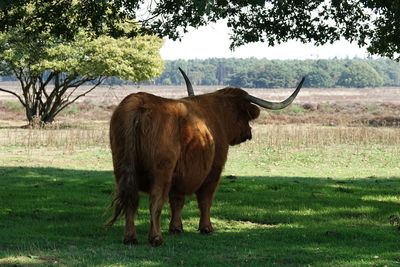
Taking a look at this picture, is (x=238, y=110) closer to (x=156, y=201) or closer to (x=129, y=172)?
(x=156, y=201)

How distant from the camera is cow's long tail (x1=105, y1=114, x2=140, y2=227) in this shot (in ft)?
32.7

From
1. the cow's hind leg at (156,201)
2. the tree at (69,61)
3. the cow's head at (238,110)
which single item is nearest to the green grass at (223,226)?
the cow's hind leg at (156,201)

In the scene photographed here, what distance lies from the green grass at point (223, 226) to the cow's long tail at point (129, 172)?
60 centimetres

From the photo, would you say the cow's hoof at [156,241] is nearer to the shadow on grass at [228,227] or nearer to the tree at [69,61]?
the shadow on grass at [228,227]

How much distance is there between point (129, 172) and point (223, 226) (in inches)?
121

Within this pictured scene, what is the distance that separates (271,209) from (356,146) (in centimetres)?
2212

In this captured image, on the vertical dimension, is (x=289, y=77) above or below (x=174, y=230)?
above

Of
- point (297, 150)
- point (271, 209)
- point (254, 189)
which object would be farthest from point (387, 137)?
point (271, 209)

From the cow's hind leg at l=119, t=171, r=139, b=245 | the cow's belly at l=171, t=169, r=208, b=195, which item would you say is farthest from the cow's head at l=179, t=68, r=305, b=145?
the cow's hind leg at l=119, t=171, r=139, b=245

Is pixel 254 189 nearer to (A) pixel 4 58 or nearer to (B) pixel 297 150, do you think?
(B) pixel 297 150

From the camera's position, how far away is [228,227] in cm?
1237

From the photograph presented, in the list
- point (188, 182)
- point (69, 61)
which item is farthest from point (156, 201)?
point (69, 61)

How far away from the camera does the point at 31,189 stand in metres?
16.7

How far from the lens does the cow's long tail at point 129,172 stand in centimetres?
995
